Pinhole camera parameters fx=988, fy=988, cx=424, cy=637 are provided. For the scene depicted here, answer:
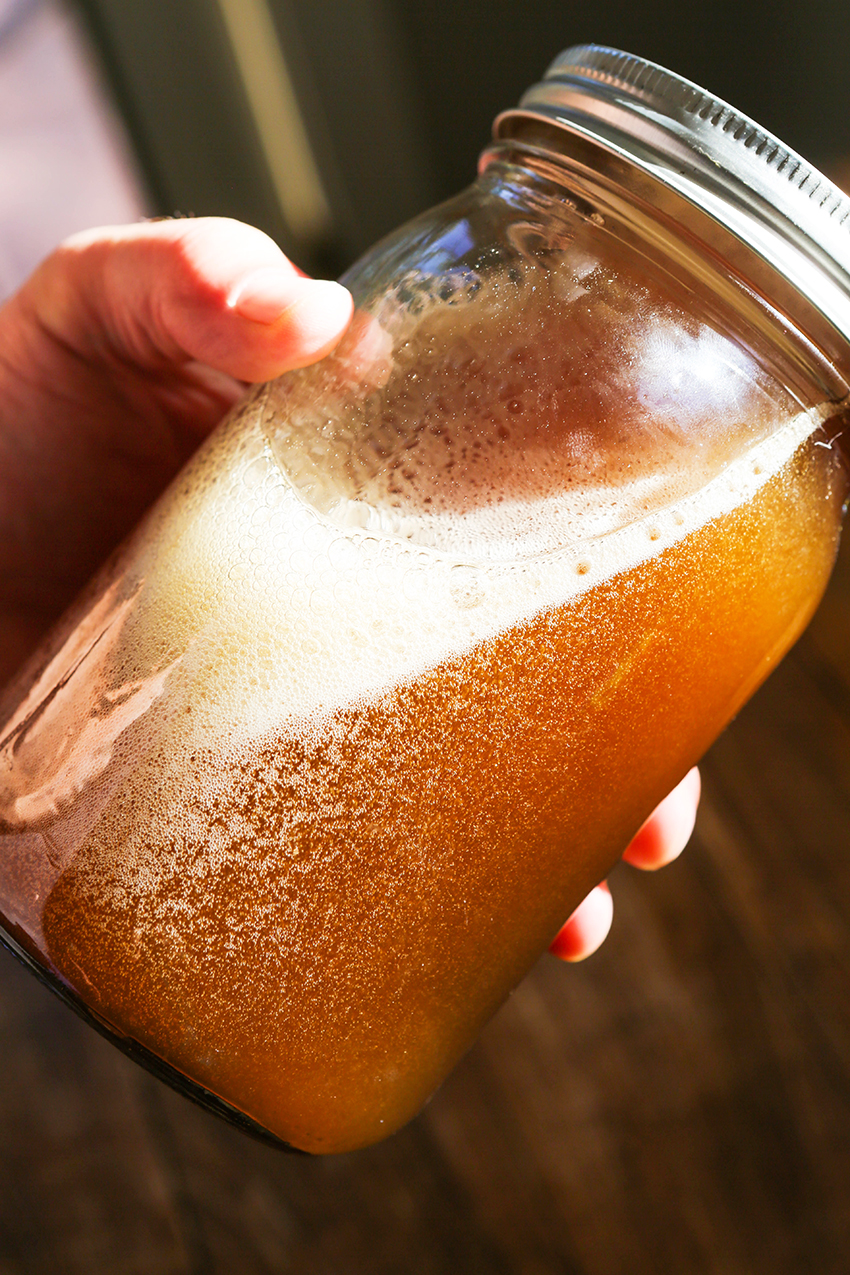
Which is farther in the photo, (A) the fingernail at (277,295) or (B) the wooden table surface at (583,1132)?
(B) the wooden table surface at (583,1132)

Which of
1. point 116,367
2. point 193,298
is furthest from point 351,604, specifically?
point 116,367

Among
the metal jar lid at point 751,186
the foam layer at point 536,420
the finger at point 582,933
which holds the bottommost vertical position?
the finger at point 582,933

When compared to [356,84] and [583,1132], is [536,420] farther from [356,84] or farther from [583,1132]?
[356,84]

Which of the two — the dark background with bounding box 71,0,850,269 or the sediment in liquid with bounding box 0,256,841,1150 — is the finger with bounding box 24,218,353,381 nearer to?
the sediment in liquid with bounding box 0,256,841,1150

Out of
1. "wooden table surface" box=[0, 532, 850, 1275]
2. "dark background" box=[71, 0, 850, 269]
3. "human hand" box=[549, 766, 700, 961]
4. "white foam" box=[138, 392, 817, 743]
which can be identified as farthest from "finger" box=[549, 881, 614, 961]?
"dark background" box=[71, 0, 850, 269]

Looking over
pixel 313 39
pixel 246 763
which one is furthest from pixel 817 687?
pixel 313 39

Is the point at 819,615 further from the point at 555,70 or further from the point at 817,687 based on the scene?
the point at 555,70

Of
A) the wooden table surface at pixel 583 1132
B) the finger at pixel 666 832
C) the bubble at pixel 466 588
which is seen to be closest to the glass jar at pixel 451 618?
the bubble at pixel 466 588

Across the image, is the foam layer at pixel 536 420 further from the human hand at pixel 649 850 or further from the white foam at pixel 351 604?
the human hand at pixel 649 850
